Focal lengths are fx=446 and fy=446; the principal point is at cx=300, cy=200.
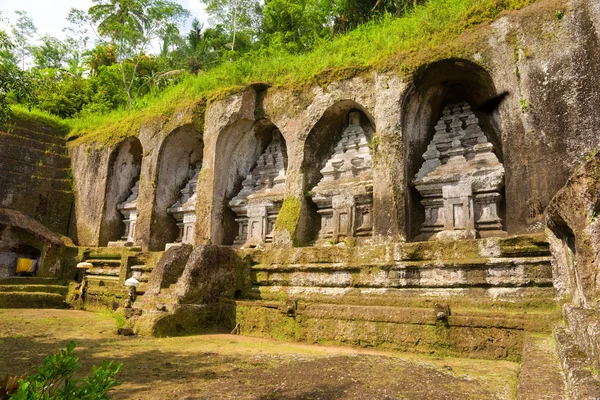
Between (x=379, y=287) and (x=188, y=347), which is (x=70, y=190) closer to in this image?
(x=188, y=347)

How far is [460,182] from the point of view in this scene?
7.68 meters

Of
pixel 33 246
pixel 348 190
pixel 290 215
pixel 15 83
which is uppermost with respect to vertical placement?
pixel 15 83

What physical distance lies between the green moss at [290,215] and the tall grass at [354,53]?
257 cm

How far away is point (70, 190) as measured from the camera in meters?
14.4

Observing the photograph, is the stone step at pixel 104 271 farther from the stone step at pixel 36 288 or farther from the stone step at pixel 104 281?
the stone step at pixel 36 288

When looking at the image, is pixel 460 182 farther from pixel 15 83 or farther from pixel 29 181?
pixel 29 181

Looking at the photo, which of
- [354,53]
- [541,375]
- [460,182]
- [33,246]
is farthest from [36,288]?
[541,375]

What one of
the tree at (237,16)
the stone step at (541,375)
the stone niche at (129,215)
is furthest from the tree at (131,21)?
the stone step at (541,375)

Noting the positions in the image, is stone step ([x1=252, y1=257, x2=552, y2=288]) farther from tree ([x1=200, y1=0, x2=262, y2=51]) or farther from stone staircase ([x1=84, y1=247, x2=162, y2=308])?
tree ([x1=200, y1=0, x2=262, y2=51])

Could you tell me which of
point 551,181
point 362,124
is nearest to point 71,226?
point 362,124

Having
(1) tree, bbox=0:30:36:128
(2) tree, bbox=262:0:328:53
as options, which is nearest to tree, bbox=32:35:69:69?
(2) tree, bbox=262:0:328:53

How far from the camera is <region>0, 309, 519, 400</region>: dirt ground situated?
3574 mm

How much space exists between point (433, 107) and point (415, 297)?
4.16 meters

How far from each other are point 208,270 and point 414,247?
11.0ft
